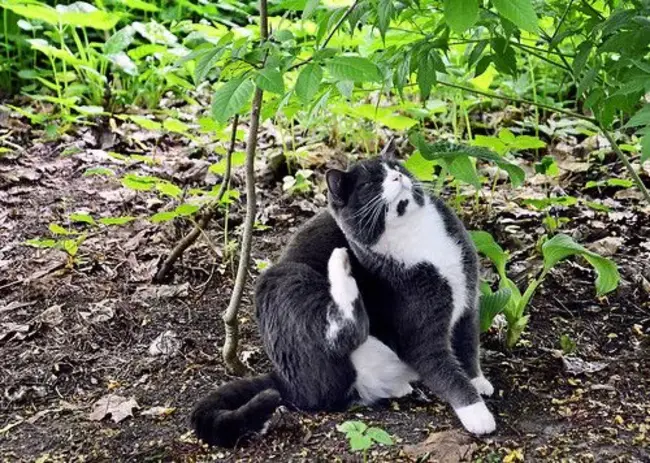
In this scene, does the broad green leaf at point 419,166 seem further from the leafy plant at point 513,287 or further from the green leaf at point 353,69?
the green leaf at point 353,69

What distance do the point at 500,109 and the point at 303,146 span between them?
130 cm

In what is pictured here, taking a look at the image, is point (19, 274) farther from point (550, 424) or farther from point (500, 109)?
point (500, 109)

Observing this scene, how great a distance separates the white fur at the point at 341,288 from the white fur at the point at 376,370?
0.12m

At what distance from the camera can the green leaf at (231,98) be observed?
1.77 meters

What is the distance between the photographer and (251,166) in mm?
2301

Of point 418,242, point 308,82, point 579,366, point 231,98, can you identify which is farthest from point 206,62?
point 579,366

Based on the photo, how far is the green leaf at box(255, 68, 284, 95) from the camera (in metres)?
1.76

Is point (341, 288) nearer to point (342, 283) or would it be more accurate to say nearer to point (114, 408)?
point (342, 283)

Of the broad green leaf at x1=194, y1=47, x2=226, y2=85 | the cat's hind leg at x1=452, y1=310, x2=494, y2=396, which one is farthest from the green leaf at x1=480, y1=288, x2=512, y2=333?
the broad green leaf at x1=194, y1=47, x2=226, y2=85

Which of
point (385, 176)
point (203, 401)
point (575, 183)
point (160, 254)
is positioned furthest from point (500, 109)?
point (203, 401)

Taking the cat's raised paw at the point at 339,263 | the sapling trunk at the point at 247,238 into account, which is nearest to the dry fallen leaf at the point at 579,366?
the cat's raised paw at the point at 339,263

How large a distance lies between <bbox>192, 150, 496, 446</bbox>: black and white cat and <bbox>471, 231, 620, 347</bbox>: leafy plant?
0.11 metres

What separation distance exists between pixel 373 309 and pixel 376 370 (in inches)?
6.9

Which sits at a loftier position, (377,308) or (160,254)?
(377,308)
